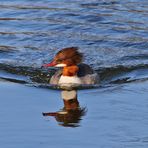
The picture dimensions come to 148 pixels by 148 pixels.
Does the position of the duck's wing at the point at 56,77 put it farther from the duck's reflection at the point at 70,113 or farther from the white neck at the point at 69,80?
the duck's reflection at the point at 70,113

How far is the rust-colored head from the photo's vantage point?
43.7 feet

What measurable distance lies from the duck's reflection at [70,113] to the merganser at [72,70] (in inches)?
39.8

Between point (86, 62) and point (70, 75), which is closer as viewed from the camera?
point (70, 75)

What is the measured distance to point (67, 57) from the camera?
1341 centimetres

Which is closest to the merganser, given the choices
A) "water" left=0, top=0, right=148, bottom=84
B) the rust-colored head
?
the rust-colored head

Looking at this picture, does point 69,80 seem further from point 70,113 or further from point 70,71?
point 70,113

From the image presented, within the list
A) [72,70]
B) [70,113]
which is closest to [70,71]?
[72,70]

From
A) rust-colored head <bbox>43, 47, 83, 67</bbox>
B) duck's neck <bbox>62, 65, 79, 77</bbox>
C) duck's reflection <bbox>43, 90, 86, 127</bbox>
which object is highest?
rust-colored head <bbox>43, 47, 83, 67</bbox>

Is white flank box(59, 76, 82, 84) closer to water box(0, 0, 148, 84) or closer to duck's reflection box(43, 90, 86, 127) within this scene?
water box(0, 0, 148, 84)

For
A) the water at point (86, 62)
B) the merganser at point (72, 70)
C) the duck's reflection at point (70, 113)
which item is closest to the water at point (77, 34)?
the water at point (86, 62)

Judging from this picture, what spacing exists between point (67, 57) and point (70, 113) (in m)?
2.37

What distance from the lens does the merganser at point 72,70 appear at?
1337 cm

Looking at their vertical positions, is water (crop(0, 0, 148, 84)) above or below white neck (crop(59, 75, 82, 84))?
above

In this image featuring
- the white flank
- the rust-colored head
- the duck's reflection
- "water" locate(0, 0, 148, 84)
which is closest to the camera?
the duck's reflection
